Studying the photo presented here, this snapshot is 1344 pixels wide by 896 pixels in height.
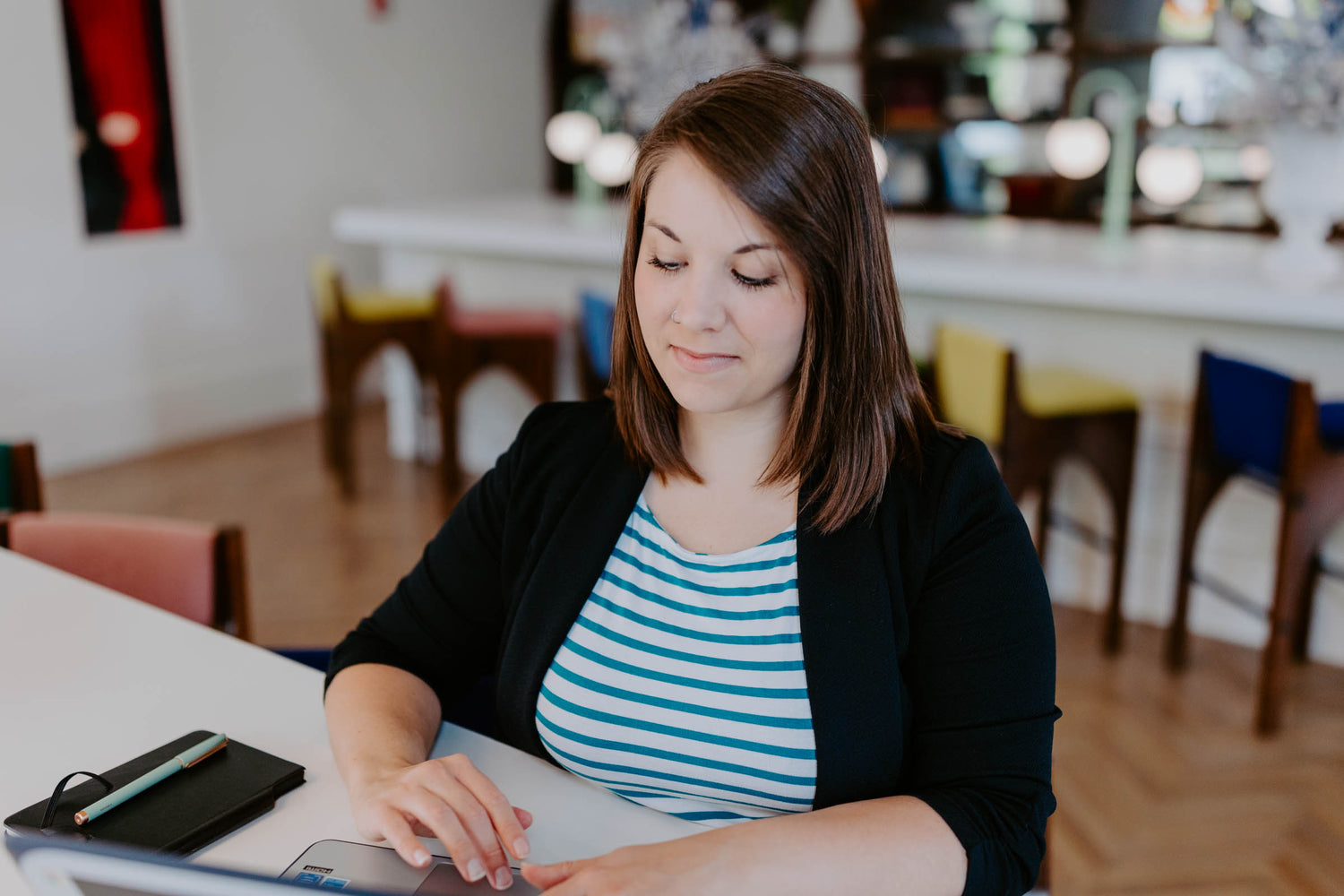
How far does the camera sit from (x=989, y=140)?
19.5ft

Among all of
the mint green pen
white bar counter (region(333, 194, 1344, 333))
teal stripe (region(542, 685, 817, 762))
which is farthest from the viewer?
white bar counter (region(333, 194, 1344, 333))

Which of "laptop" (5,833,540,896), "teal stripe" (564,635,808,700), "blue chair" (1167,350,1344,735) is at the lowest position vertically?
"blue chair" (1167,350,1344,735)

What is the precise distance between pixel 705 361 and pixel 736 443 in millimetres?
167

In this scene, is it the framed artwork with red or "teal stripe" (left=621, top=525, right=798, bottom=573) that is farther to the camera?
the framed artwork with red

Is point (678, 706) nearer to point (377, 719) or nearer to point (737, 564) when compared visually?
point (737, 564)

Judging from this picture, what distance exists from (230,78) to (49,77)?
84 cm

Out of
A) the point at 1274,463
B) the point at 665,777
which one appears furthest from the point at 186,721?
the point at 1274,463

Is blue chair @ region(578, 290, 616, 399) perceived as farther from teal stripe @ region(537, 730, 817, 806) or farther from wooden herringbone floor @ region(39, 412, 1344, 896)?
teal stripe @ region(537, 730, 817, 806)

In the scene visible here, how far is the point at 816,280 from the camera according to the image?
43.1 inches

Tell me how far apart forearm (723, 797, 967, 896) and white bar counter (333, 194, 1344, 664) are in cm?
207

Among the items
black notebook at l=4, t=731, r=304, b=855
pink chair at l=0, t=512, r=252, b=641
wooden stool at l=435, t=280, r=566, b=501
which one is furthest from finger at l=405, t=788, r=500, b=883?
wooden stool at l=435, t=280, r=566, b=501

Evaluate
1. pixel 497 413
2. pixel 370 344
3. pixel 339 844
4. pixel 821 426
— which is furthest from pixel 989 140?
pixel 339 844

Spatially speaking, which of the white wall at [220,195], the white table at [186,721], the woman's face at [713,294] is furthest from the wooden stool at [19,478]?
the white wall at [220,195]

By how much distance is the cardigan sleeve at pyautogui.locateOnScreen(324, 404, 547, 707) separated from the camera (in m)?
1.30
